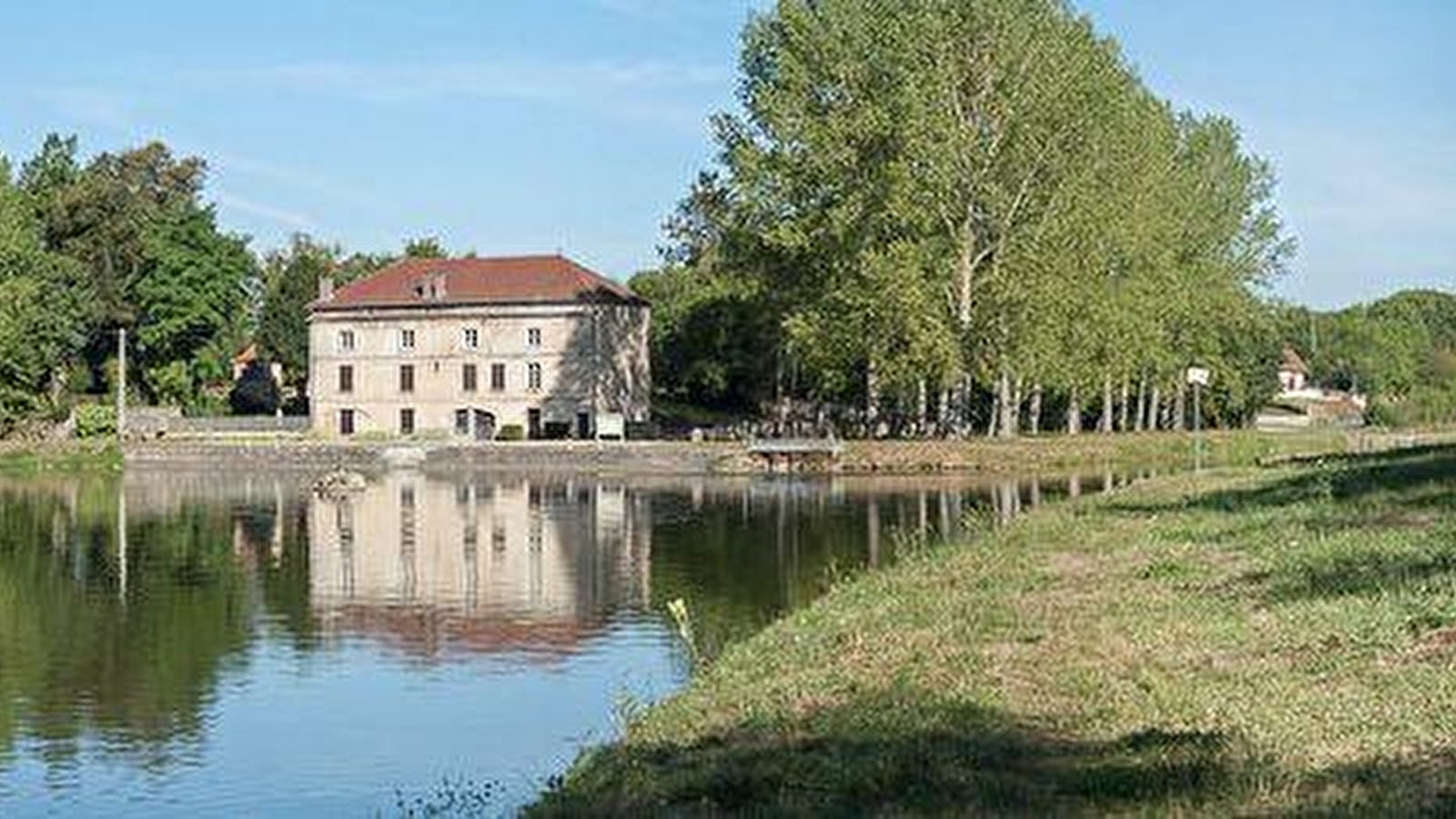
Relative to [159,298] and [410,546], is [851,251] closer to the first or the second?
[410,546]

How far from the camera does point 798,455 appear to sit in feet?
220

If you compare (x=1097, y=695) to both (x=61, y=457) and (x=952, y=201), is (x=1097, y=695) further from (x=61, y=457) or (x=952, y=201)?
(x=61, y=457)

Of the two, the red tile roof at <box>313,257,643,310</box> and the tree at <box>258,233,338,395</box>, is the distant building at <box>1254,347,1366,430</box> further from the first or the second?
the tree at <box>258,233,338,395</box>

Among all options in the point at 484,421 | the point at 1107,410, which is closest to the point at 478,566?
the point at 1107,410

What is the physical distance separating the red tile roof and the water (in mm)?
38739

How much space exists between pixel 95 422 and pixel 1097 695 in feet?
263

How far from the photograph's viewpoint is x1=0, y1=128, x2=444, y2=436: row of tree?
90.4 metres

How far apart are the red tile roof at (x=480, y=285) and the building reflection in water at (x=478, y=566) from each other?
3428 centimetres

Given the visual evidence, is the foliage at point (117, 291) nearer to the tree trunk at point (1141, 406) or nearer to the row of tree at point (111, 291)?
the row of tree at point (111, 291)

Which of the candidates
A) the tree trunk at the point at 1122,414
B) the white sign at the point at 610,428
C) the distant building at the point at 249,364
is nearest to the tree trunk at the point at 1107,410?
the tree trunk at the point at 1122,414

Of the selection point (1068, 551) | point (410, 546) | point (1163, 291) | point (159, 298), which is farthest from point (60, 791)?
point (159, 298)

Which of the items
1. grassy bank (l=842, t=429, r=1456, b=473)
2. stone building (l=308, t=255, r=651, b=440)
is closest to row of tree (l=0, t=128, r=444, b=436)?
stone building (l=308, t=255, r=651, b=440)

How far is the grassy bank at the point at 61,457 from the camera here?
76000 millimetres

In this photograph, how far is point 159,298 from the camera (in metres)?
96.1
